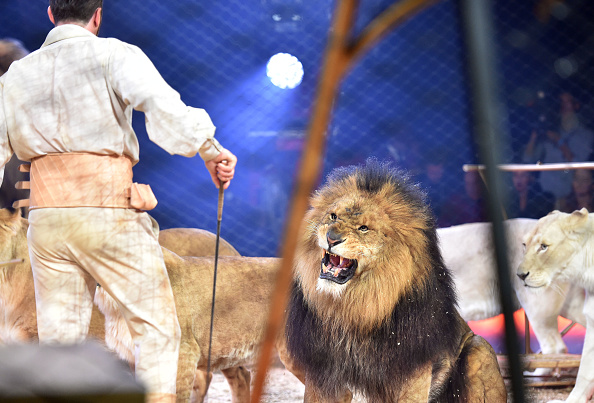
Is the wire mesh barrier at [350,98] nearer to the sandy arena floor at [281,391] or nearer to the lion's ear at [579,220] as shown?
the lion's ear at [579,220]

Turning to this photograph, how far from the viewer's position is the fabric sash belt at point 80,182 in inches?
74.8

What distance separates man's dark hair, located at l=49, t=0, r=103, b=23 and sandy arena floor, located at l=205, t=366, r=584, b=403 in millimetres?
1583

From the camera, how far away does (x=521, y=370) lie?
413mm

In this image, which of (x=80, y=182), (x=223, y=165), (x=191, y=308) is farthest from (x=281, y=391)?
(x=80, y=182)

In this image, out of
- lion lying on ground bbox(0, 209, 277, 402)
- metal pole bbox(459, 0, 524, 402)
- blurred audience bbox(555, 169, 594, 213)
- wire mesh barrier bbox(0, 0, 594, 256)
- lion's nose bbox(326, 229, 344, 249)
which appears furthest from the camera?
blurred audience bbox(555, 169, 594, 213)

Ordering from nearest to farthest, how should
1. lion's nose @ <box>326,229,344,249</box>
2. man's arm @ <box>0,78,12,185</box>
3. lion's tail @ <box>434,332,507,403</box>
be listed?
lion's nose @ <box>326,229,344,249</box>, man's arm @ <box>0,78,12,185</box>, lion's tail @ <box>434,332,507,403</box>

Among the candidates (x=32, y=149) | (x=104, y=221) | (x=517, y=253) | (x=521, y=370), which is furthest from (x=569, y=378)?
(x=521, y=370)

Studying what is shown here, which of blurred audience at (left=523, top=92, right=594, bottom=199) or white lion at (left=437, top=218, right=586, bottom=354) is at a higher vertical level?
blurred audience at (left=523, top=92, right=594, bottom=199)

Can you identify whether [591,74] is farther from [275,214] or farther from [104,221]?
[104,221]

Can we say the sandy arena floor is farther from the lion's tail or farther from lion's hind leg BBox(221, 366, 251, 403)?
the lion's tail

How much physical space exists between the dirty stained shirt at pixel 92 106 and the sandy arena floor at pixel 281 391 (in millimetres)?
1271

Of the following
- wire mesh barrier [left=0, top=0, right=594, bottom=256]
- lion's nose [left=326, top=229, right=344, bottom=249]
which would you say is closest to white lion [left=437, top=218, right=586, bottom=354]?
wire mesh barrier [left=0, top=0, right=594, bottom=256]

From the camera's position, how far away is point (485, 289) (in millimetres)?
3121

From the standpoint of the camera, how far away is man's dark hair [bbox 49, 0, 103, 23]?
2.01 meters
